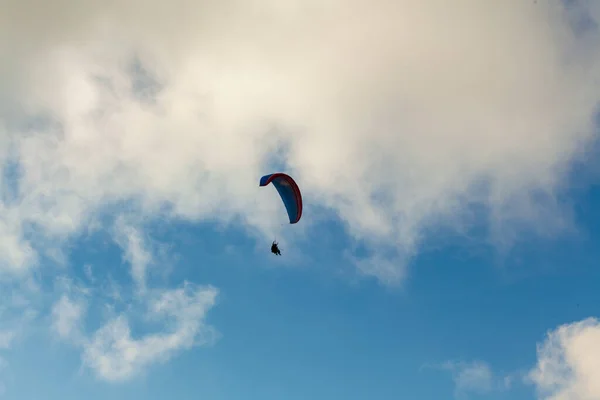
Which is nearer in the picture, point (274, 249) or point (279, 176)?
point (279, 176)

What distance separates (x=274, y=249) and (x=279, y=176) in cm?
1007

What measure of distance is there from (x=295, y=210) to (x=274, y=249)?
6163mm

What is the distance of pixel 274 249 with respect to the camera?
200 ft

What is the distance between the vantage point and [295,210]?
5744 cm

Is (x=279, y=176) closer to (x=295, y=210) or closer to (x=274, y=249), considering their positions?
(x=295, y=210)

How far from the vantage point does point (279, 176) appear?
54.8 m

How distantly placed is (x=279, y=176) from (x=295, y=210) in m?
4.63

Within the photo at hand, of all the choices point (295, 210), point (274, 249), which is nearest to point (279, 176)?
point (295, 210)

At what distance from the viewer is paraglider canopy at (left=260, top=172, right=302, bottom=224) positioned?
5572 centimetres

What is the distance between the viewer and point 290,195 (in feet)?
187

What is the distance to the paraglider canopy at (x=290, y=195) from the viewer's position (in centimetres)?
5572
